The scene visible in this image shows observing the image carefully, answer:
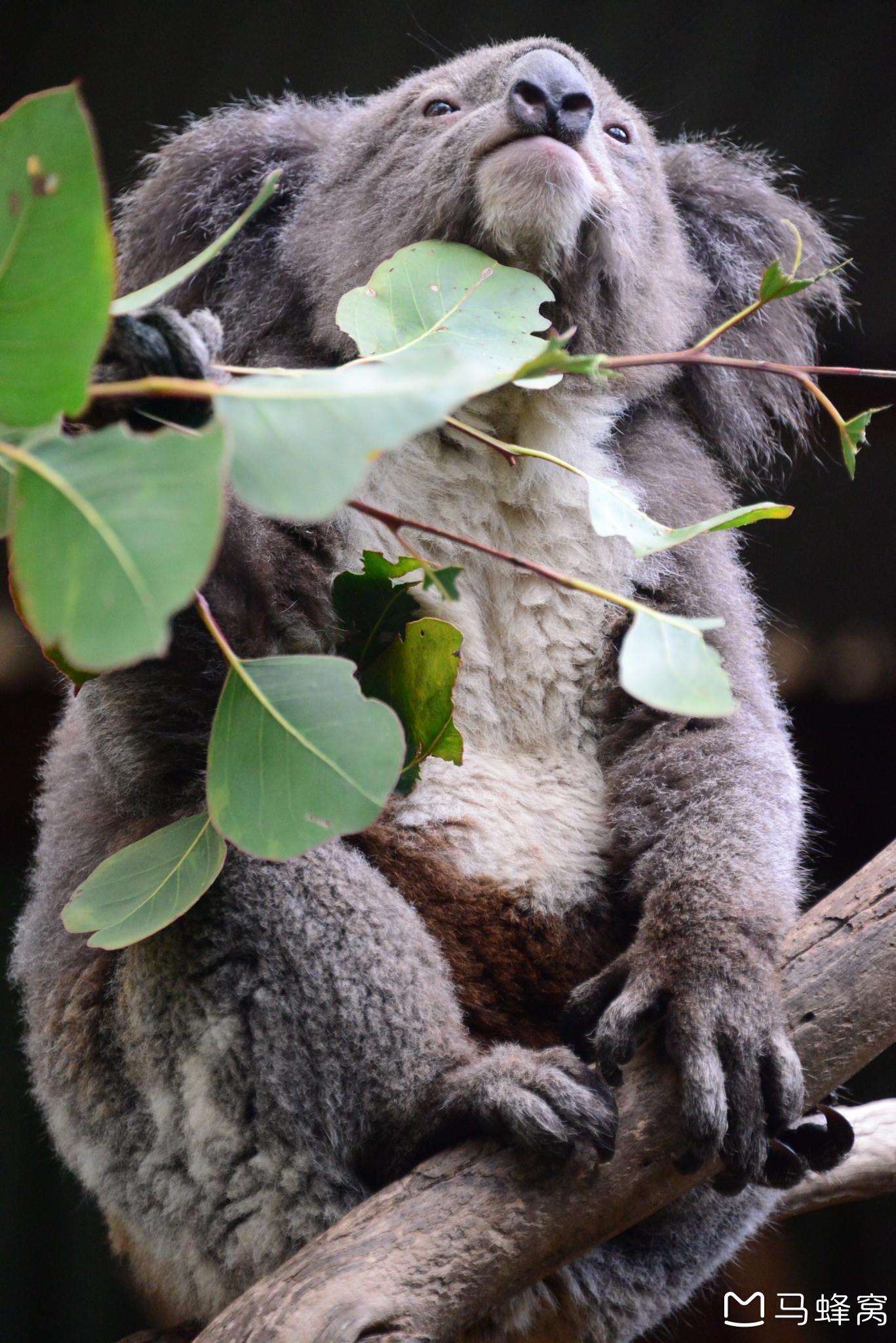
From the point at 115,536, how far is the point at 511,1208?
1.11 meters

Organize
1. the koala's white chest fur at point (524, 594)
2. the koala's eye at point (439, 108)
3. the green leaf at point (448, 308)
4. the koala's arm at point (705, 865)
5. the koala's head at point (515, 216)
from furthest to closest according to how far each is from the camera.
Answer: the koala's eye at point (439, 108), the koala's white chest fur at point (524, 594), the koala's head at point (515, 216), the koala's arm at point (705, 865), the green leaf at point (448, 308)

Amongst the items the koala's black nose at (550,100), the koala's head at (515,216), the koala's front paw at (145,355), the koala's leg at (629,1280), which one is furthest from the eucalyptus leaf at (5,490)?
the koala's leg at (629,1280)

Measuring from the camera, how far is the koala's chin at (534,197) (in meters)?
1.95

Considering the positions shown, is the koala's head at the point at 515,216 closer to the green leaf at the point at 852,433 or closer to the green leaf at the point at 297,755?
the green leaf at the point at 852,433

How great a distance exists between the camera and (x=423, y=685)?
5.12ft

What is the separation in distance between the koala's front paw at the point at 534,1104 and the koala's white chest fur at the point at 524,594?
533mm

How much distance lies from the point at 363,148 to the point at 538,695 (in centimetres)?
116

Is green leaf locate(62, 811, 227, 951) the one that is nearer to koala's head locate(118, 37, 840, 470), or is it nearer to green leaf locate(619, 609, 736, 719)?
green leaf locate(619, 609, 736, 719)

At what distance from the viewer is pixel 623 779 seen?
213 cm

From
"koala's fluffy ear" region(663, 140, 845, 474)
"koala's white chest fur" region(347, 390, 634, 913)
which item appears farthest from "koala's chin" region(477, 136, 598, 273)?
"koala's fluffy ear" region(663, 140, 845, 474)

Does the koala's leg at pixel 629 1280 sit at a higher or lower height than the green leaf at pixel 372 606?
lower

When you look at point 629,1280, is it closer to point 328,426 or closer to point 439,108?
point 328,426

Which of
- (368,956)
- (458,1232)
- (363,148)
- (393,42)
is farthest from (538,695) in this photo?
(393,42)

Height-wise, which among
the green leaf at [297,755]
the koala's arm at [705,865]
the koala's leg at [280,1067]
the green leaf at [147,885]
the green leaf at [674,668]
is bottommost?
A: the koala's leg at [280,1067]
